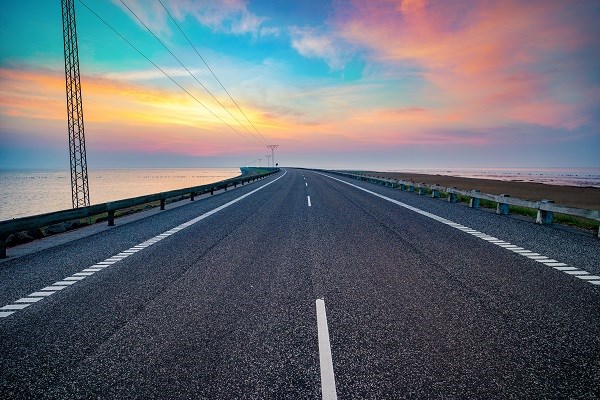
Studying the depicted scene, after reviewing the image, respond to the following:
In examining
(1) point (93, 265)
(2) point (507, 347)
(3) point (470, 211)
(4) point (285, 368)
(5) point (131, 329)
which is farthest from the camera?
(3) point (470, 211)

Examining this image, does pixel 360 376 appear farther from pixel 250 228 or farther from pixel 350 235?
pixel 250 228

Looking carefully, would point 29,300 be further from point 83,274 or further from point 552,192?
point 552,192

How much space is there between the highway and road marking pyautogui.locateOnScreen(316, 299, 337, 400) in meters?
0.01

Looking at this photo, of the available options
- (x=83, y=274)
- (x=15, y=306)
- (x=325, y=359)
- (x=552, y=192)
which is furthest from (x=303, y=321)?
(x=552, y=192)

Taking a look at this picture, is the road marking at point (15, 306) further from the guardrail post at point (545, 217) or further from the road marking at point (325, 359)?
the guardrail post at point (545, 217)

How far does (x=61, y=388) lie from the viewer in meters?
3.03

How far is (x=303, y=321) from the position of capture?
168 inches

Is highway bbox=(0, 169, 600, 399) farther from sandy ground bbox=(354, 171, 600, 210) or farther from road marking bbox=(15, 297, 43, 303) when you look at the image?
sandy ground bbox=(354, 171, 600, 210)

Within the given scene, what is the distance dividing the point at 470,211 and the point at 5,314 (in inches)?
616

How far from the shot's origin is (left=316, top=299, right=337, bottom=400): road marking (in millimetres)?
2890

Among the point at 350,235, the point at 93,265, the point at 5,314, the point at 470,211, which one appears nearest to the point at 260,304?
the point at 5,314

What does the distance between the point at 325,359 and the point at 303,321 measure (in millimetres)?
905

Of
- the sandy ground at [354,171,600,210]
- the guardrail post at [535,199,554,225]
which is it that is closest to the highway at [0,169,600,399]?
the guardrail post at [535,199,554,225]

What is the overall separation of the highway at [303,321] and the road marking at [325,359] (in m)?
0.01
